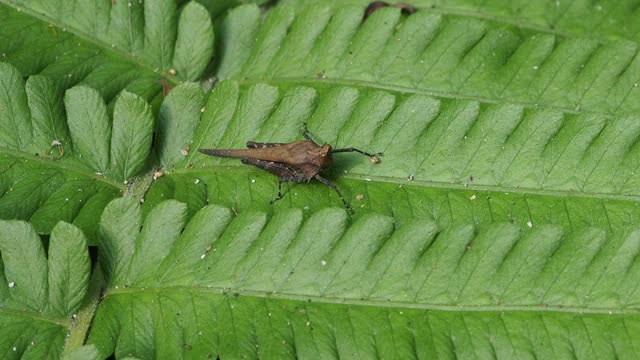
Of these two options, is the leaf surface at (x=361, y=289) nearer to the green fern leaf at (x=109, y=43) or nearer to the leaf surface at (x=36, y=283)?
the leaf surface at (x=36, y=283)

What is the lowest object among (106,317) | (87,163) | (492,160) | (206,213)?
(106,317)

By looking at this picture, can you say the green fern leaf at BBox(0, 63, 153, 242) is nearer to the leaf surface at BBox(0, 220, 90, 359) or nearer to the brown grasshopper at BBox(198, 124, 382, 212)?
the leaf surface at BBox(0, 220, 90, 359)

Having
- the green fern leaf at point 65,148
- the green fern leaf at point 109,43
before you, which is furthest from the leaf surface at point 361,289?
the green fern leaf at point 109,43

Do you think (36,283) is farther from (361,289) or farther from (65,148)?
(361,289)

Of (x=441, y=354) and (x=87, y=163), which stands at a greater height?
(x=441, y=354)

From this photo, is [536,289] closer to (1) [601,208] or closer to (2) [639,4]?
(1) [601,208]

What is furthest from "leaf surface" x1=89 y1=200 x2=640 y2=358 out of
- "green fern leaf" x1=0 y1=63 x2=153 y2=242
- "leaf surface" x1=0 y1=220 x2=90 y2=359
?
"green fern leaf" x1=0 y1=63 x2=153 y2=242

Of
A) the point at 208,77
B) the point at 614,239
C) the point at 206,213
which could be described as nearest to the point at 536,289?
the point at 614,239

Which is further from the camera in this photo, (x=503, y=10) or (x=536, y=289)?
(x=503, y=10)
